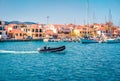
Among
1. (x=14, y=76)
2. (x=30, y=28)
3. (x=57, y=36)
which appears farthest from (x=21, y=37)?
(x=14, y=76)

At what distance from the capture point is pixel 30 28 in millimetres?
108812

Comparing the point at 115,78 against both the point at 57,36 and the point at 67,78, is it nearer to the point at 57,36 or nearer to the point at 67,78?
the point at 67,78

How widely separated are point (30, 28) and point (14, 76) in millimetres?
87123

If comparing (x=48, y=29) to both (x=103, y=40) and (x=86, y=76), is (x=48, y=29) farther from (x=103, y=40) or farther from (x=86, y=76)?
(x=86, y=76)

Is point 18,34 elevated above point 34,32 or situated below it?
below

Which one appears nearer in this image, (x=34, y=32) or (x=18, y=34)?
(x=18, y=34)

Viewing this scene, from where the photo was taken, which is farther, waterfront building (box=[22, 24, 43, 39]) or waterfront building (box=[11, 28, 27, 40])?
waterfront building (box=[22, 24, 43, 39])

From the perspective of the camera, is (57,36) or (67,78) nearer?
(67,78)

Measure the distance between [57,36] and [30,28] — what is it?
38.8 ft

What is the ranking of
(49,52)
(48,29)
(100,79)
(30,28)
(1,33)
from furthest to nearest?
(48,29) < (30,28) < (1,33) < (49,52) < (100,79)

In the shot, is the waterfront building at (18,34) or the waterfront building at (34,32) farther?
the waterfront building at (34,32)

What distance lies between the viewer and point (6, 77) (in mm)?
21875

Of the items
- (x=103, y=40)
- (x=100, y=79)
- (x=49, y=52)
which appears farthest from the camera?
(x=103, y=40)

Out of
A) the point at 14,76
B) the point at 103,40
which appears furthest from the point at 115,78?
the point at 103,40
